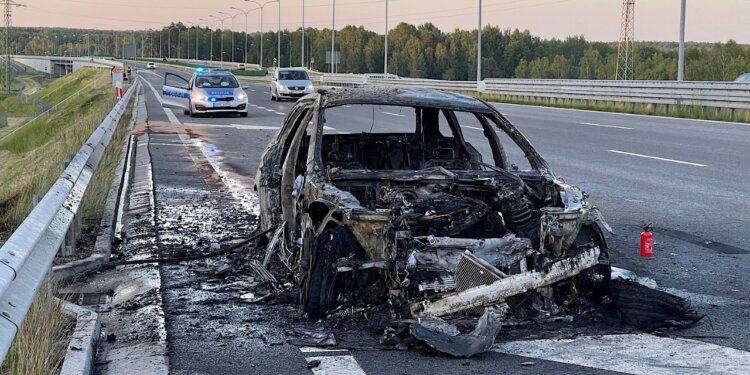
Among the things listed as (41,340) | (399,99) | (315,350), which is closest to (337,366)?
(315,350)

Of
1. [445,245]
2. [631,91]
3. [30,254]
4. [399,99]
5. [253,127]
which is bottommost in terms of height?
[253,127]

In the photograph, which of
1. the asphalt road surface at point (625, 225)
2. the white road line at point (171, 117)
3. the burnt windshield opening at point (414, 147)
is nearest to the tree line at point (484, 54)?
the white road line at point (171, 117)

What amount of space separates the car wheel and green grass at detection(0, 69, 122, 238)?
4344 mm

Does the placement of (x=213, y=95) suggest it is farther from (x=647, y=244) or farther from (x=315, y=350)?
(x=315, y=350)

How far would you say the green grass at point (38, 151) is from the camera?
10.8 metres

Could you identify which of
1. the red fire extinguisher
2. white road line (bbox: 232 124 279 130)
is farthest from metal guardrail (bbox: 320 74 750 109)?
the red fire extinguisher

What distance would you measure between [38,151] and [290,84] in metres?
17.9

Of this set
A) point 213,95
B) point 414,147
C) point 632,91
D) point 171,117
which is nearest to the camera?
point 414,147

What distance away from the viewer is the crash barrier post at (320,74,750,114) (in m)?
27.9

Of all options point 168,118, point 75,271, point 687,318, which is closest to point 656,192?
point 687,318

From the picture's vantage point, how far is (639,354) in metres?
5.48

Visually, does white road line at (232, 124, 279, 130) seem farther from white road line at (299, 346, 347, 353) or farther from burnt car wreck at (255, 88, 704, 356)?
white road line at (299, 346, 347, 353)

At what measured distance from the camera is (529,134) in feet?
73.9

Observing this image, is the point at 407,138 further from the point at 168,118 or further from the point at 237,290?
the point at 168,118
